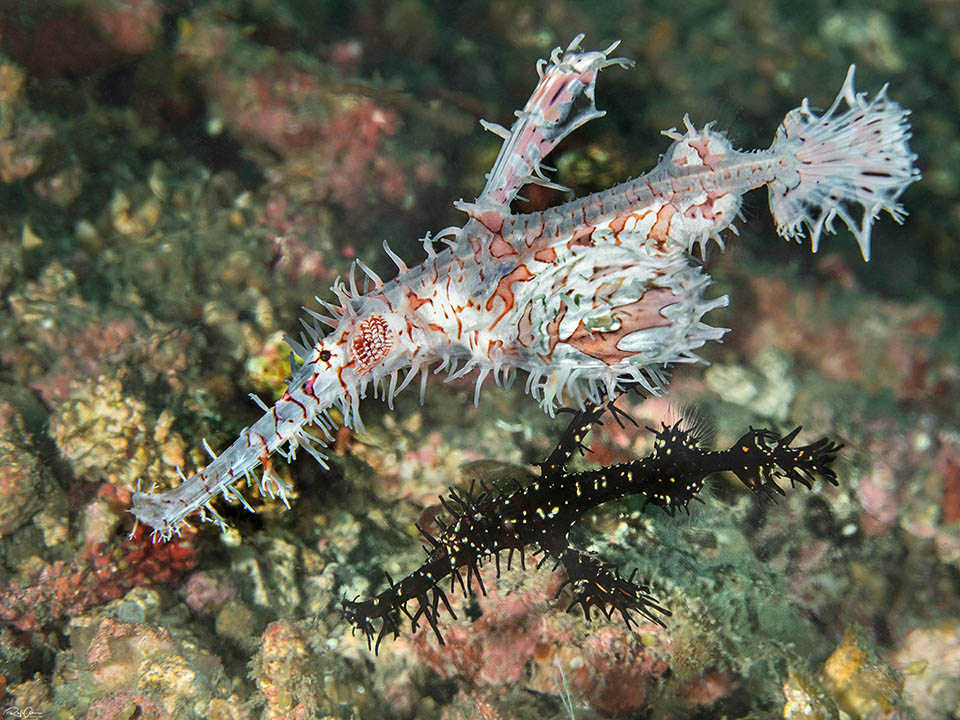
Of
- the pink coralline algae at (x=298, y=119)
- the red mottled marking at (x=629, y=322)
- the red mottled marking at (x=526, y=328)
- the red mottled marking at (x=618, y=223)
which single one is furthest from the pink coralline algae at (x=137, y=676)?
the red mottled marking at (x=618, y=223)

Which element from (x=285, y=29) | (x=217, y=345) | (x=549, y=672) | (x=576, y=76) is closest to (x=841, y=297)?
(x=576, y=76)

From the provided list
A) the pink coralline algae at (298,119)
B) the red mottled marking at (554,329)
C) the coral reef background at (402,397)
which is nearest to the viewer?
the red mottled marking at (554,329)

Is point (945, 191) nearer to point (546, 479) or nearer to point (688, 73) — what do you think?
point (688, 73)

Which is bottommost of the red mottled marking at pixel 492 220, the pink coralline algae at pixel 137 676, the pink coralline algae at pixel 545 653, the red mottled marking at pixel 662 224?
the pink coralline algae at pixel 545 653

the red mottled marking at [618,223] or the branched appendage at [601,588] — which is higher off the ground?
the red mottled marking at [618,223]

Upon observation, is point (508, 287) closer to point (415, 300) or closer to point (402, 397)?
point (415, 300)

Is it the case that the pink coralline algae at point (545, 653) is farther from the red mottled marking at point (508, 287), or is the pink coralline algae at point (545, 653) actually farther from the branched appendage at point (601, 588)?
the red mottled marking at point (508, 287)
